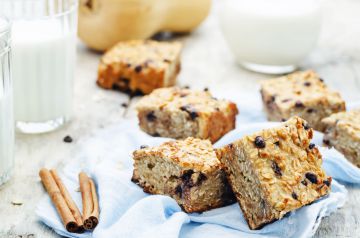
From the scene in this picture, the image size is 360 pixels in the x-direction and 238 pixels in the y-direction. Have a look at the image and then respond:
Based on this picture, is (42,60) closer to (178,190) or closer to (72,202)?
(72,202)

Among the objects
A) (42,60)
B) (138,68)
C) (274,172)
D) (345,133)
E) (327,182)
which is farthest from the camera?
(138,68)

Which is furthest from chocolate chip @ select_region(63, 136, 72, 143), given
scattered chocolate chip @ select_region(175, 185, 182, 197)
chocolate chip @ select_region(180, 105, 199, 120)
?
scattered chocolate chip @ select_region(175, 185, 182, 197)

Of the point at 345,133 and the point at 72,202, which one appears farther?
the point at 345,133

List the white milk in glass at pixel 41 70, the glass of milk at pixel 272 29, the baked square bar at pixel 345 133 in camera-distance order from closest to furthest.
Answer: the baked square bar at pixel 345 133 < the white milk in glass at pixel 41 70 < the glass of milk at pixel 272 29

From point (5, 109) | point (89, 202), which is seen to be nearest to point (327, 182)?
point (89, 202)

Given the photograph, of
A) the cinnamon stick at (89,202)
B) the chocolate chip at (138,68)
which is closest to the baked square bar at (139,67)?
the chocolate chip at (138,68)

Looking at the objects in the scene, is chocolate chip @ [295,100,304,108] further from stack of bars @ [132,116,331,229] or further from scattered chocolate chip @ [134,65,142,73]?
scattered chocolate chip @ [134,65,142,73]

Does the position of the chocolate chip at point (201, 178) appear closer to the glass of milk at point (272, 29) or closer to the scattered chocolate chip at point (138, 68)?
the scattered chocolate chip at point (138, 68)
